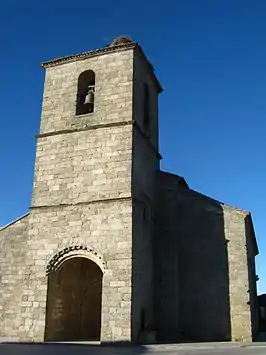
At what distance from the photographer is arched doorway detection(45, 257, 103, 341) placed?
13.7 m

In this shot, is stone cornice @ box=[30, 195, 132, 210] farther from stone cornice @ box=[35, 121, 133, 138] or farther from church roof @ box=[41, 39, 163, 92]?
church roof @ box=[41, 39, 163, 92]

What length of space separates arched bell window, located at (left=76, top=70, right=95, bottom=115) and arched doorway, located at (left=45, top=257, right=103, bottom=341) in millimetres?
5642

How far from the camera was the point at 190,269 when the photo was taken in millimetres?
15367

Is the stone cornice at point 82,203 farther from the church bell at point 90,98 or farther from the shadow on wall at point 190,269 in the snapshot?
the church bell at point 90,98

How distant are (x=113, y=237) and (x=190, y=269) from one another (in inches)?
145

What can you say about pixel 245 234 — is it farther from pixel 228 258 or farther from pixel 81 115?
pixel 81 115

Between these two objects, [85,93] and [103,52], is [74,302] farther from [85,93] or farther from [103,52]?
[103,52]

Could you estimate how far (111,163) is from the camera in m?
14.4

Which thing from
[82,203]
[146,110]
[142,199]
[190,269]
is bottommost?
[190,269]

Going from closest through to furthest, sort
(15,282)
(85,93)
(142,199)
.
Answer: (142,199) < (15,282) < (85,93)

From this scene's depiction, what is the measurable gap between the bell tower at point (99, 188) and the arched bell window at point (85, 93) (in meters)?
0.04

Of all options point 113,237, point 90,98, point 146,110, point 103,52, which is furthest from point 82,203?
point 103,52

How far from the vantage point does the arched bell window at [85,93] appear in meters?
16.1

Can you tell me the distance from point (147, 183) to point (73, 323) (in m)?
5.65
